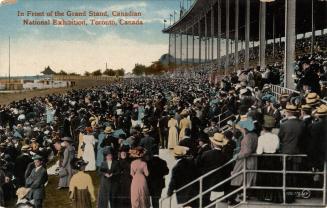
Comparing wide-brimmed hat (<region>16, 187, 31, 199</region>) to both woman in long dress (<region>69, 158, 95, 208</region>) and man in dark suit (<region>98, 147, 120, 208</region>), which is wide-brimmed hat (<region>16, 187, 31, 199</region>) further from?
man in dark suit (<region>98, 147, 120, 208</region>)

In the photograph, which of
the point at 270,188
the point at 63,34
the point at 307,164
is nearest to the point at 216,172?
the point at 270,188

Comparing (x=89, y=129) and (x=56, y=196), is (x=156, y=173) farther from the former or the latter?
(x=89, y=129)

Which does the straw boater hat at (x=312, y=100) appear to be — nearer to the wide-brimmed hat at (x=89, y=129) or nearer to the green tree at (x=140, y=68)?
the wide-brimmed hat at (x=89, y=129)

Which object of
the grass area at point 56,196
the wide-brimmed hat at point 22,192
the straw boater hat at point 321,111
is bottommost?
the grass area at point 56,196

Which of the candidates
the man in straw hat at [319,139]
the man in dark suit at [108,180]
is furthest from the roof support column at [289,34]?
the man in dark suit at [108,180]

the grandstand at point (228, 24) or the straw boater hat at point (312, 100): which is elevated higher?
the grandstand at point (228, 24)
